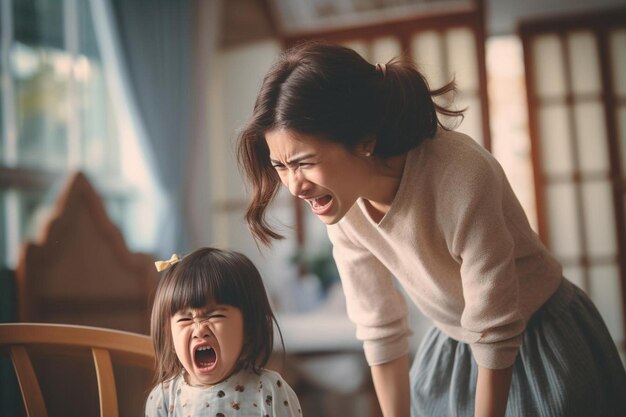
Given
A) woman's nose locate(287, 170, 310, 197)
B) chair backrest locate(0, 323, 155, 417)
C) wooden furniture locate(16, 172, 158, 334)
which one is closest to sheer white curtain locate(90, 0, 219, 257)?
wooden furniture locate(16, 172, 158, 334)

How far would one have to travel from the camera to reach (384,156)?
0.96 m

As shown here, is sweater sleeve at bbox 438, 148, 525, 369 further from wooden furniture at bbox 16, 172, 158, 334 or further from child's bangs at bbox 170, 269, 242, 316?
wooden furniture at bbox 16, 172, 158, 334

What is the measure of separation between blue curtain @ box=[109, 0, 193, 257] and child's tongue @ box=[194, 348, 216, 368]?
210 cm

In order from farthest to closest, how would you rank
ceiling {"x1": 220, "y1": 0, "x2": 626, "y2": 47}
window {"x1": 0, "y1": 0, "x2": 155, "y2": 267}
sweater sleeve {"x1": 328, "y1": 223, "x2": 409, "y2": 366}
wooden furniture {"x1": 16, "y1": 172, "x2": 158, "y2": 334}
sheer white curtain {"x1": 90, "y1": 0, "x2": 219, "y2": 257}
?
ceiling {"x1": 220, "y1": 0, "x2": 626, "y2": 47} < sheer white curtain {"x1": 90, "y1": 0, "x2": 219, "y2": 257} < window {"x1": 0, "y1": 0, "x2": 155, "y2": 267} < wooden furniture {"x1": 16, "y1": 172, "x2": 158, "y2": 334} < sweater sleeve {"x1": 328, "y1": 223, "x2": 409, "y2": 366}

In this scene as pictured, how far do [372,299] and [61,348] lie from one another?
50cm

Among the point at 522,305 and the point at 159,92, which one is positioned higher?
the point at 159,92

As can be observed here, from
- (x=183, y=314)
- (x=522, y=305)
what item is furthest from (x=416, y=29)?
(x=183, y=314)

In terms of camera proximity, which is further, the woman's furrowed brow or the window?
the window

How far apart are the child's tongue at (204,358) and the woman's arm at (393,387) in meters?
0.38

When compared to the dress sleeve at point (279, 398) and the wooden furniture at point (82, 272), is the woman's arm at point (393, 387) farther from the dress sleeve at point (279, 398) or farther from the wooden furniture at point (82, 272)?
the wooden furniture at point (82, 272)

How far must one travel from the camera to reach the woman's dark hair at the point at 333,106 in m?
0.87

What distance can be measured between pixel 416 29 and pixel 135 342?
11.8 ft

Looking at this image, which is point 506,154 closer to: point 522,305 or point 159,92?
point 159,92

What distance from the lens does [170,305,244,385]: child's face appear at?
83 cm
